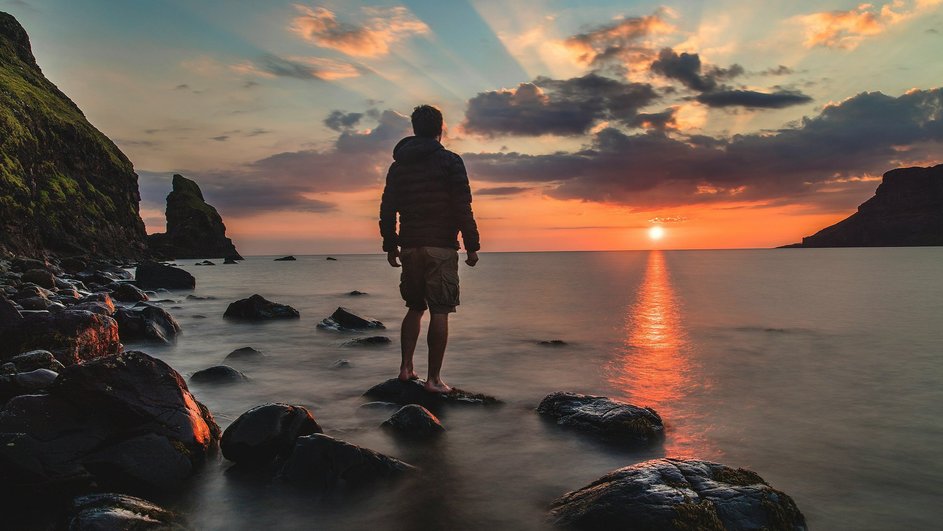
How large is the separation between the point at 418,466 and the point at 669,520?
2.27m

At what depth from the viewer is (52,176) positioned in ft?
202

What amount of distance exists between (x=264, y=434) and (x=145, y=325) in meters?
9.64

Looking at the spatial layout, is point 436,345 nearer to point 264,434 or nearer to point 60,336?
point 264,434

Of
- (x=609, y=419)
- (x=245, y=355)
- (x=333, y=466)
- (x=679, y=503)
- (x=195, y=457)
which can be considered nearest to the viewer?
(x=679, y=503)

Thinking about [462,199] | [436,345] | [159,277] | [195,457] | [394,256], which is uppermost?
[462,199]

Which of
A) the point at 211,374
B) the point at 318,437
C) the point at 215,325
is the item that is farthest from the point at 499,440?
the point at 215,325

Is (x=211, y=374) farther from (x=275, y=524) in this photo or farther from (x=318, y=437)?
(x=275, y=524)

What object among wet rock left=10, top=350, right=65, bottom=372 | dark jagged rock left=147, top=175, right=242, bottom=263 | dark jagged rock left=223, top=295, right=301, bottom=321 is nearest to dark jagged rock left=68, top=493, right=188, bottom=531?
wet rock left=10, top=350, right=65, bottom=372

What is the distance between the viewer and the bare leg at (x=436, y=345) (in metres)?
7.30

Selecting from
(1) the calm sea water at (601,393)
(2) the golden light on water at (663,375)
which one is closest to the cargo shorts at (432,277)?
(1) the calm sea water at (601,393)

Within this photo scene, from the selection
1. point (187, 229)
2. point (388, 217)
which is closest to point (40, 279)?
point (388, 217)

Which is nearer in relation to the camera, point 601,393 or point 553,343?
point 601,393

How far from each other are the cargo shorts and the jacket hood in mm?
1232

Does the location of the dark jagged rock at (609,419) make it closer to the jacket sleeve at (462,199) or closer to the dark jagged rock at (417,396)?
the dark jagged rock at (417,396)
